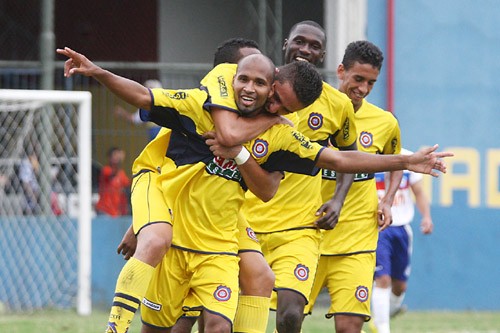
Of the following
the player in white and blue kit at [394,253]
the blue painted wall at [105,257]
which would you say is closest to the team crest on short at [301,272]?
the player in white and blue kit at [394,253]

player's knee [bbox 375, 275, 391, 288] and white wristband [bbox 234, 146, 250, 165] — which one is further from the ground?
white wristband [bbox 234, 146, 250, 165]

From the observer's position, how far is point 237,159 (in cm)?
662

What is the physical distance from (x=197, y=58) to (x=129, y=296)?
13188 mm

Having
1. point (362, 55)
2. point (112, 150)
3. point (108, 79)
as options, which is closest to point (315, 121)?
point (362, 55)

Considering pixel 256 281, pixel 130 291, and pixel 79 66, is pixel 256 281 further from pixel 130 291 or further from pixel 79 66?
pixel 79 66

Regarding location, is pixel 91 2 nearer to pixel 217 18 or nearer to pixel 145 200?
pixel 217 18

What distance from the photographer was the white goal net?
44.7 feet

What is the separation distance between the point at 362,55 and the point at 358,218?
1.16m

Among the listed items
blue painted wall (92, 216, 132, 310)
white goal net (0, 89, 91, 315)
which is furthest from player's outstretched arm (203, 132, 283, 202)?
blue painted wall (92, 216, 132, 310)

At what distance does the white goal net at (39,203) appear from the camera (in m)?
13.6

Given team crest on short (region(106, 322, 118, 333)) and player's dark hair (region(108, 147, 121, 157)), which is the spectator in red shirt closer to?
player's dark hair (region(108, 147, 121, 157))

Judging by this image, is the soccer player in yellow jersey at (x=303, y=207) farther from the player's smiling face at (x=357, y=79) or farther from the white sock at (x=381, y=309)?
the white sock at (x=381, y=309)

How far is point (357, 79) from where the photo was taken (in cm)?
809

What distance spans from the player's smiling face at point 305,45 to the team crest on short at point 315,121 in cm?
39
